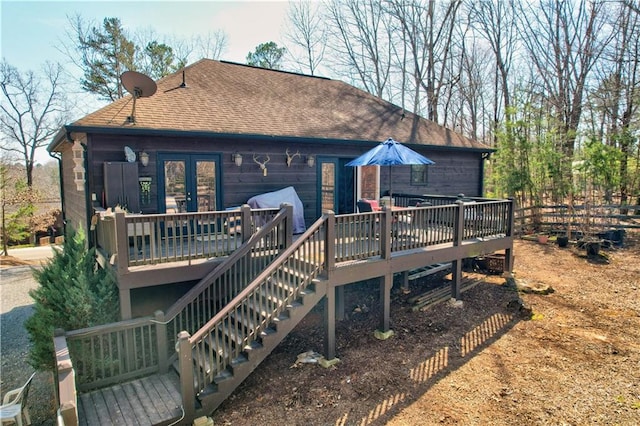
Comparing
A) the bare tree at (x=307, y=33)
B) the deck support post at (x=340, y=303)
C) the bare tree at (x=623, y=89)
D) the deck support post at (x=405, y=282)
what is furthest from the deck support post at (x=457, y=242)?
the bare tree at (x=307, y=33)

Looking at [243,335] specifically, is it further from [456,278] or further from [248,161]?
[456,278]

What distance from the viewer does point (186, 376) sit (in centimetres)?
446

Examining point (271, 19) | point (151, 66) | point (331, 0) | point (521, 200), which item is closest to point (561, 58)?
point (521, 200)

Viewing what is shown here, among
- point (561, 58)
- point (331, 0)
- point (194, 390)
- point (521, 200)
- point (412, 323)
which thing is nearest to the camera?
point (194, 390)

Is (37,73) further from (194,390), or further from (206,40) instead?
(194,390)

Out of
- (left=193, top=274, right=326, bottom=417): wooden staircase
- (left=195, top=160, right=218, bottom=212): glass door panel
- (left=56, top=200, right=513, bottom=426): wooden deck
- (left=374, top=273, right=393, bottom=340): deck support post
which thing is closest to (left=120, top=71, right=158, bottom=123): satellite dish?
(left=195, top=160, right=218, bottom=212): glass door panel

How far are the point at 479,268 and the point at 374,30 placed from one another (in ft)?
62.8

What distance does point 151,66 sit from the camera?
23.6 m

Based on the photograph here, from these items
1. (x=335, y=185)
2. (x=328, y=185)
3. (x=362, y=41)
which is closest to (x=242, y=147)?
(x=328, y=185)

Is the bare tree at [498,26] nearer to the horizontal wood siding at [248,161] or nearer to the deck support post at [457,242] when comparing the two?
the horizontal wood siding at [248,161]

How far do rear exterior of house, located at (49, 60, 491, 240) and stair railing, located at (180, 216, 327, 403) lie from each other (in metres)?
3.18

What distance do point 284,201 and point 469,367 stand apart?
15.9 feet

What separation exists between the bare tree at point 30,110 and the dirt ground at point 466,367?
1105 inches

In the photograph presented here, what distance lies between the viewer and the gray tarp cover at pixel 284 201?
329 inches
